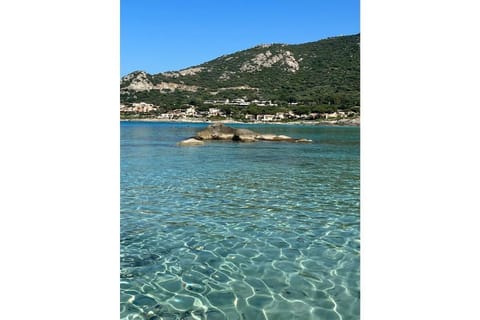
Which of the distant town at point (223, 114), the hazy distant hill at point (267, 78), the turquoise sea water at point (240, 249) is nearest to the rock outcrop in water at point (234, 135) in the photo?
the turquoise sea water at point (240, 249)

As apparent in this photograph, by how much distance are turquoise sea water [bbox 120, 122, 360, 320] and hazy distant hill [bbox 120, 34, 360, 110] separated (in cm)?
4902

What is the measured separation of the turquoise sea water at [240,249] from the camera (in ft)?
9.75

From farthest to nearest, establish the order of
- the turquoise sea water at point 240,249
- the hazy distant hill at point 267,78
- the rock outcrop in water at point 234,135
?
the hazy distant hill at point 267,78 → the rock outcrop in water at point 234,135 → the turquoise sea water at point 240,249

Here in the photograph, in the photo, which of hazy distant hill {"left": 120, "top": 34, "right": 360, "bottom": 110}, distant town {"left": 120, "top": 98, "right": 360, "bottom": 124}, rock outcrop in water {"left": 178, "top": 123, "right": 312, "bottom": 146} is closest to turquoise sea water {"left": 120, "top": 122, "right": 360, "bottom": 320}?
rock outcrop in water {"left": 178, "top": 123, "right": 312, "bottom": 146}

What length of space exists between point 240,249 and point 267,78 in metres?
69.4

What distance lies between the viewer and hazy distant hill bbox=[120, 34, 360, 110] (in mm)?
60938

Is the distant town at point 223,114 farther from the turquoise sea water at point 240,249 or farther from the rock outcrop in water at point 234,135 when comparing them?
the turquoise sea water at point 240,249

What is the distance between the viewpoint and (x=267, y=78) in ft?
234

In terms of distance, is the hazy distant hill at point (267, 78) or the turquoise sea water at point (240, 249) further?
the hazy distant hill at point (267, 78)

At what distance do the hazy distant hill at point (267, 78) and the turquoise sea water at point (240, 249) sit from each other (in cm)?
4902
